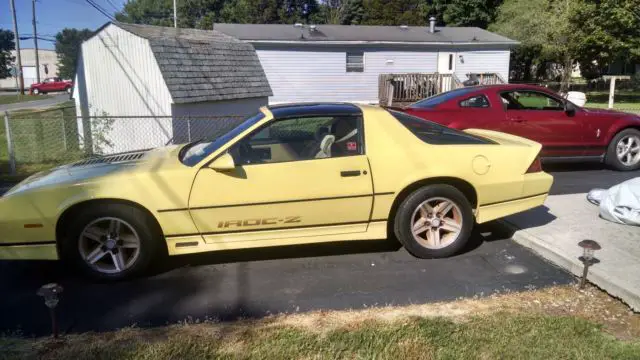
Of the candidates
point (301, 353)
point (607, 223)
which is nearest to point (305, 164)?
point (301, 353)

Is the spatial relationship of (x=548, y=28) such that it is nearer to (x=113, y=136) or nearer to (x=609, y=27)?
(x=609, y=27)

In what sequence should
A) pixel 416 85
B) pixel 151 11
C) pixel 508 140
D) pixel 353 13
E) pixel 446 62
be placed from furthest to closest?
pixel 151 11 < pixel 353 13 < pixel 446 62 < pixel 416 85 < pixel 508 140

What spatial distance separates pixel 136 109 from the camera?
11445mm

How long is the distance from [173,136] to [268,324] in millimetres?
7851

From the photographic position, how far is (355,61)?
24.2m

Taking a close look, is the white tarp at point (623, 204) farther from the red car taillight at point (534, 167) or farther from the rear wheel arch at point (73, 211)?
the rear wheel arch at point (73, 211)

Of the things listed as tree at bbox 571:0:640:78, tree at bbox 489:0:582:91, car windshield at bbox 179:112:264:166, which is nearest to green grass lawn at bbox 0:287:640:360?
car windshield at bbox 179:112:264:166

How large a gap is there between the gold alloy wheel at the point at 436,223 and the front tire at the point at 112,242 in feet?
7.54

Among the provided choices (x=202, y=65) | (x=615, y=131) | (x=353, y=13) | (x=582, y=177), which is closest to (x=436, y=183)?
(x=582, y=177)

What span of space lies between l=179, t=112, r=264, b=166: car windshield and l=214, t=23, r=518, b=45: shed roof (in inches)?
712

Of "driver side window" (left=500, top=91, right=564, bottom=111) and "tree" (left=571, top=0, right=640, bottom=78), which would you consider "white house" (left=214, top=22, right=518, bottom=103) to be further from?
"driver side window" (left=500, top=91, right=564, bottom=111)

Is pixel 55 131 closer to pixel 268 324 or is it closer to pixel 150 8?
pixel 268 324

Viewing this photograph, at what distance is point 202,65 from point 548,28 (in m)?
25.4

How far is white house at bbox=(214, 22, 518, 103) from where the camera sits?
23266 millimetres
